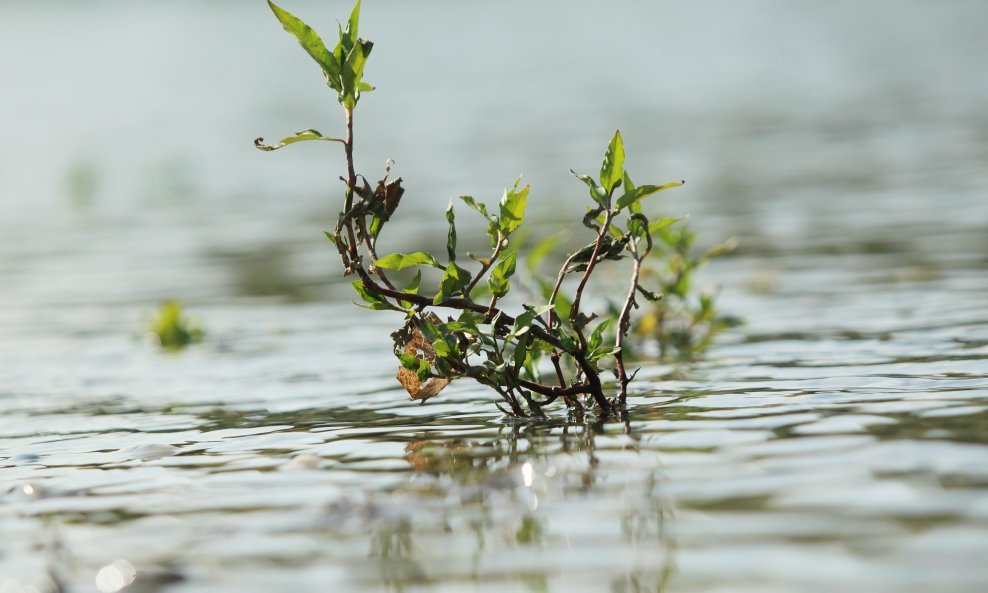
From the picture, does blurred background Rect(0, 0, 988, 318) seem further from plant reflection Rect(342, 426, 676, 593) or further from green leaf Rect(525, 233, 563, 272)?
plant reflection Rect(342, 426, 676, 593)

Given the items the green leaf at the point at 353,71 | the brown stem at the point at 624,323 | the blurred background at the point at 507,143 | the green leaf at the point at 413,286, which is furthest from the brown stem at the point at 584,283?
the blurred background at the point at 507,143

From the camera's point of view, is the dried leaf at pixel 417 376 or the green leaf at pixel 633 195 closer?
the green leaf at pixel 633 195

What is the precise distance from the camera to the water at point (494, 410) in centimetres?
293

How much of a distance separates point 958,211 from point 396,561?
304 inches

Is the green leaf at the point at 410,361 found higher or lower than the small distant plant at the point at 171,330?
lower

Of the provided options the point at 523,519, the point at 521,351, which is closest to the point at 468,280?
the point at 521,351

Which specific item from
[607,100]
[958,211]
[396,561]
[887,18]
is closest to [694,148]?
[958,211]

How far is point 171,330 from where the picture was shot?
715 cm

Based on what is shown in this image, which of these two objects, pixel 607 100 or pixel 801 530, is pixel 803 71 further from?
pixel 801 530

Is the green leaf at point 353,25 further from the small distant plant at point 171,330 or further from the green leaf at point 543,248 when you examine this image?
the small distant plant at point 171,330

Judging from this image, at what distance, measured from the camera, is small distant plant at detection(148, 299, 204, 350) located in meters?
7.14

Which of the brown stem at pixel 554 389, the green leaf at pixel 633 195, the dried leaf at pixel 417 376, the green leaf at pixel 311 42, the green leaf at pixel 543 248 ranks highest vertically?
the green leaf at pixel 311 42

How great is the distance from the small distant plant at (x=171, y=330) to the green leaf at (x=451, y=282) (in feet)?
10.9

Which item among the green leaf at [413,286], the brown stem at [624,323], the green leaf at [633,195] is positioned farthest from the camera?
the brown stem at [624,323]
